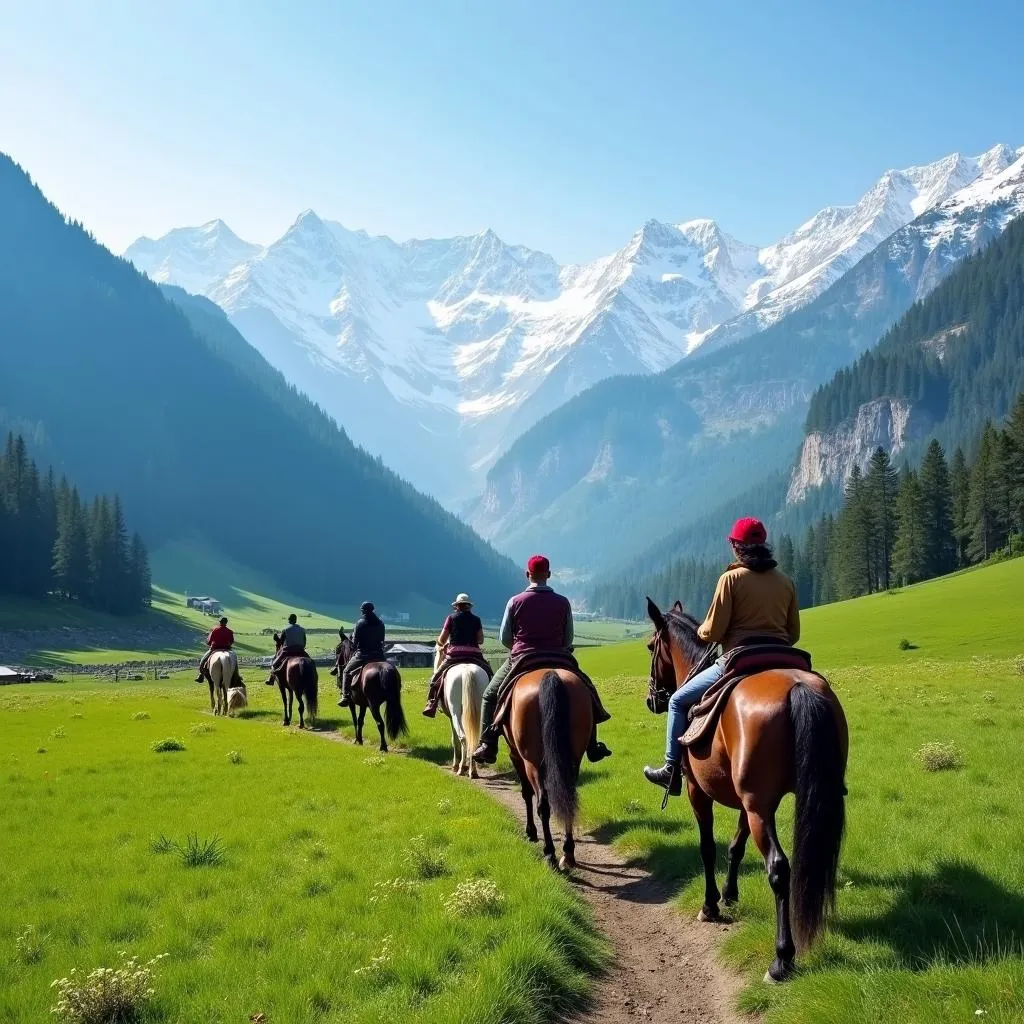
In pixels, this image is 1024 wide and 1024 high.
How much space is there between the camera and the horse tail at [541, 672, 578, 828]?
41.1 feet

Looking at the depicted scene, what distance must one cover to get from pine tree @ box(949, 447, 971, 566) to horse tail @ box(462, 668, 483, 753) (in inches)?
3839

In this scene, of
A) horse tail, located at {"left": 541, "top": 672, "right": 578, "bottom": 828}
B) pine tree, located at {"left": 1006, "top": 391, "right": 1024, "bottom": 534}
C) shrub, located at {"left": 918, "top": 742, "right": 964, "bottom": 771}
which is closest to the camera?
horse tail, located at {"left": 541, "top": 672, "right": 578, "bottom": 828}

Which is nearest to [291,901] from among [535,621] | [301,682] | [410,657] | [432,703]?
[535,621]

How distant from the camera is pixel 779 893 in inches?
329

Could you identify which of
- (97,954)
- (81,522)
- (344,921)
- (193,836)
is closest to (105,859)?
(193,836)

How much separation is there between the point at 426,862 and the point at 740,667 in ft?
18.1

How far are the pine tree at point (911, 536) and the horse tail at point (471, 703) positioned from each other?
323 ft

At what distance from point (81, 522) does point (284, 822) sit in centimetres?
14195

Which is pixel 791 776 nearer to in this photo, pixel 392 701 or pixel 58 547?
pixel 392 701

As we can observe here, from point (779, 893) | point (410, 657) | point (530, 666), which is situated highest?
point (530, 666)

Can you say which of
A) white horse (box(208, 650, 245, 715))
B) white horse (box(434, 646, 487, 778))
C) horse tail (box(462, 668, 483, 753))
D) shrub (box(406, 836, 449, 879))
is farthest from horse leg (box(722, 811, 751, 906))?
white horse (box(208, 650, 245, 715))

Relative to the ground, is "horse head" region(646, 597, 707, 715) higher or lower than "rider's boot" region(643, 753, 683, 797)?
higher

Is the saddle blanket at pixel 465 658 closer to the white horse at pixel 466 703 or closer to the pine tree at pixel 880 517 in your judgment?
the white horse at pixel 466 703

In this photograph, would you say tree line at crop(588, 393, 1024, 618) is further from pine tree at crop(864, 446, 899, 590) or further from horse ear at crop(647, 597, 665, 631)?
horse ear at crop(647, 597, 665, 631)
